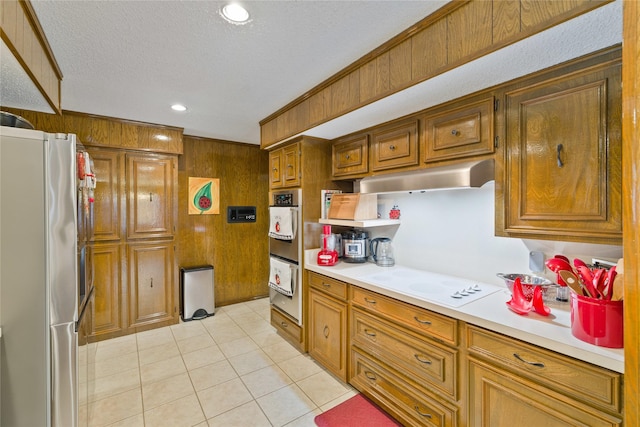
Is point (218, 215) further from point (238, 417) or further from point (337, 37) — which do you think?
point (337, 37)

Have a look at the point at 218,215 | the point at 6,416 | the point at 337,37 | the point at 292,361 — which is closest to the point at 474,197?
the point at 337,37

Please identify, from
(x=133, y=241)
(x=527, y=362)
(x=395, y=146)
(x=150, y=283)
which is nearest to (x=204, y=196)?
(x=133, y=241)

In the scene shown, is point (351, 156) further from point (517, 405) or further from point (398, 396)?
point (517, 405)

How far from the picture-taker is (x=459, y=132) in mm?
1737

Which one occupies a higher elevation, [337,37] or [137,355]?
[337,37]

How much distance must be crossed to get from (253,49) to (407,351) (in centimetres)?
210

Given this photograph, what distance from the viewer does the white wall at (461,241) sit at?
1.69 metres

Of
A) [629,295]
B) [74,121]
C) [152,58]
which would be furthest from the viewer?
[74,121]

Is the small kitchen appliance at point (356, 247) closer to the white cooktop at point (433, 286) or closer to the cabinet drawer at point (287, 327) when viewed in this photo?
the white cooktop at point (433, 286)

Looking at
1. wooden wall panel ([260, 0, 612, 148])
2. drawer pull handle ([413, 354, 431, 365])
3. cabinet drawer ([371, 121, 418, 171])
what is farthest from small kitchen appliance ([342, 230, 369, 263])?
wooden wall panel ([260, 0, 612, 148])

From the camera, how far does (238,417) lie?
1.90 meters

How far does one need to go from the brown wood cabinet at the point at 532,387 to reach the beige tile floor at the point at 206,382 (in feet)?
3.57

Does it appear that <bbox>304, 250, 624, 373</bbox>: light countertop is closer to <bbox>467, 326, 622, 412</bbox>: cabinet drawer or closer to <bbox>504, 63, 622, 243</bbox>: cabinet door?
<bbox>467, 326, 622, 412</bbox>: cabinet drawer

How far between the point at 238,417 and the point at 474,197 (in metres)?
2.27
